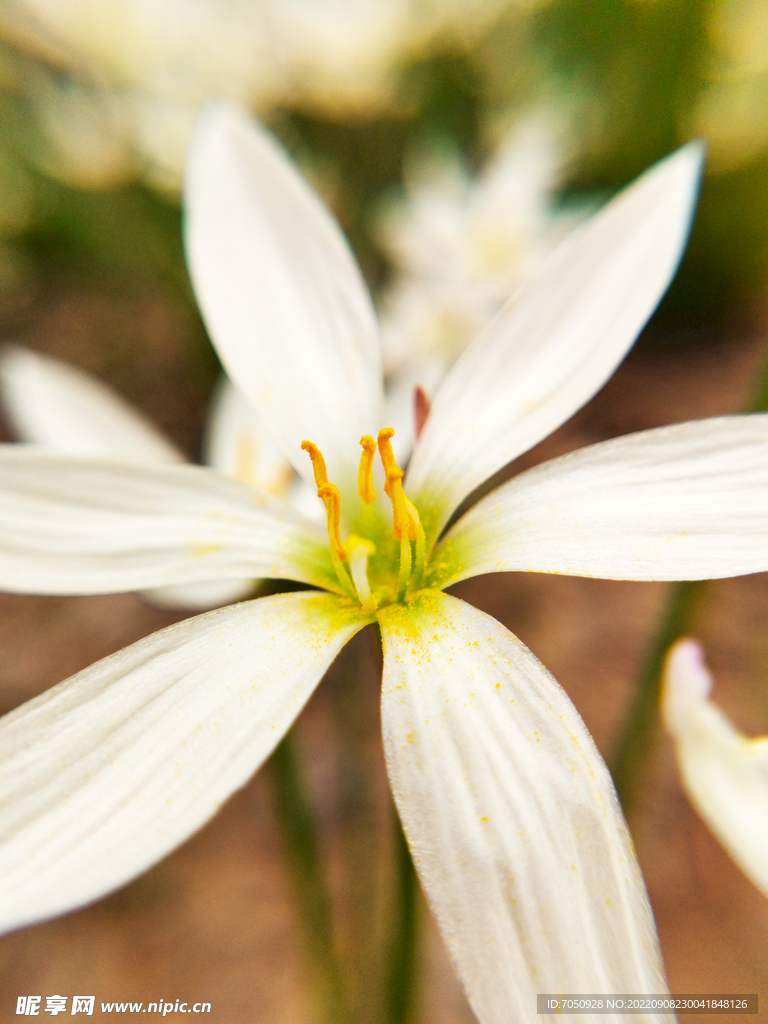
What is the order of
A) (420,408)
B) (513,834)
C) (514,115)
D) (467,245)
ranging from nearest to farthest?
(513,834) → (420,408) → (467,245) → (514,115)

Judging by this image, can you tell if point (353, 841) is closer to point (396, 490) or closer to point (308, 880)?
point (308, 880)

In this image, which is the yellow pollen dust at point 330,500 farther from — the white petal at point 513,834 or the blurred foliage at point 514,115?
the blurred foliage at point 514,115

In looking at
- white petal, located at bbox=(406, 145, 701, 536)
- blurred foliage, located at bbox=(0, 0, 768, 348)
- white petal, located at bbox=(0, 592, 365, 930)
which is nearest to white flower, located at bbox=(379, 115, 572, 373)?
blurred foliage, located at bbox=(0, 0, 768, 348)

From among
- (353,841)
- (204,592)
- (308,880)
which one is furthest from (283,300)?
(353,841)

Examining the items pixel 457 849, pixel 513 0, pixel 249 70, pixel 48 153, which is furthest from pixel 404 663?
pixel 48 153

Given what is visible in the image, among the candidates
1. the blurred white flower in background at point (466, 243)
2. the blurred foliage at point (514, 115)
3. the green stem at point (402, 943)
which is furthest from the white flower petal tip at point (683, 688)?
the blurred foliage at point (514, 115)

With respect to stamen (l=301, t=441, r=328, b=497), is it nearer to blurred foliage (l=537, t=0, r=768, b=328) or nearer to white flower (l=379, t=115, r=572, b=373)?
white flower (l=379, t=115, r=572, b=373)

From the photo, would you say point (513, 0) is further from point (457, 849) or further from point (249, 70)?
point (457, 849)
